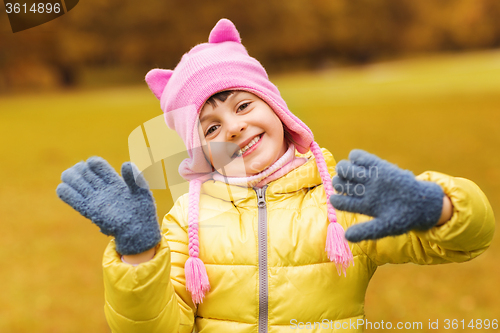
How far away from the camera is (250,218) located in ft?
3.92

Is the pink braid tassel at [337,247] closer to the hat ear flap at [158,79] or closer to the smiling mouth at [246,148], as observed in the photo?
the smiling mouth at [246,148]

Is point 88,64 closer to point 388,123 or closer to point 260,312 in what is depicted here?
point 388,123

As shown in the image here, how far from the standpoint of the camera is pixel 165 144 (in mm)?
1400

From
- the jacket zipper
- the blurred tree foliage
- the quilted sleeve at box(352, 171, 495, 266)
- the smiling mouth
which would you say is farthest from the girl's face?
the blurred tree foliage

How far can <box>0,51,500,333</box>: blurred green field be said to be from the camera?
2531 millimetres

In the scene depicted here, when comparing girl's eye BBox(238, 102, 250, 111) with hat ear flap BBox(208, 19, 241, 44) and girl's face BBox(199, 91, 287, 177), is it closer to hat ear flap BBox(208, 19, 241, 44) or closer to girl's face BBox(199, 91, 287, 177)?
girl's face BBox(199, 91, 287, 177)

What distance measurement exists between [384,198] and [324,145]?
14.5 feet

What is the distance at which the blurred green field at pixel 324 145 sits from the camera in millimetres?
2531

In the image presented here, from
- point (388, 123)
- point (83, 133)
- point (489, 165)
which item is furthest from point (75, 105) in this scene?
point (489, 165)

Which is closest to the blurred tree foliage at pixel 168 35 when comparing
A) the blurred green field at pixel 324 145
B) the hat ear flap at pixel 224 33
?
the blurred green field at pixel 324 145

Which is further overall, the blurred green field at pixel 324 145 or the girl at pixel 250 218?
the blurred green field at pixel 324 145

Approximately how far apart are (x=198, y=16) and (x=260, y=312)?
45.1ft

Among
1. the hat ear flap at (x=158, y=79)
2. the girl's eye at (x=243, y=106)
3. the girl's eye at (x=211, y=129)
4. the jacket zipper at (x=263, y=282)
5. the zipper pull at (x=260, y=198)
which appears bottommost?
the jacket zipper at (x=263, y=282)

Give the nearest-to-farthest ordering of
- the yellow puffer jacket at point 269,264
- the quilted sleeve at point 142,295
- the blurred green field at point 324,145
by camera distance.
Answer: the quilted sleeve at point 142,295, the yellow puffer jacket at point 269,264, the blurred green field at point 324,145
